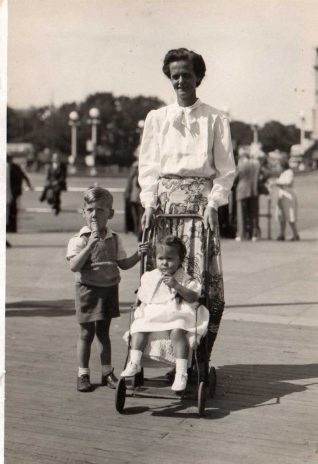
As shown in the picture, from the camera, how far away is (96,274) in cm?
468

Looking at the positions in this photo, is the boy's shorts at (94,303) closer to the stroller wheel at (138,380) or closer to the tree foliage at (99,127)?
the stroller wheel at (138,380)

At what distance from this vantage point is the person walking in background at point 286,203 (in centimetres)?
1406

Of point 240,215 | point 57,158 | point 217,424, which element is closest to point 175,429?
point 217,424

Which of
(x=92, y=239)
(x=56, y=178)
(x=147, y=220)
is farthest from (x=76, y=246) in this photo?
(x=56, y=178)

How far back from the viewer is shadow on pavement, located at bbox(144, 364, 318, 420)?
428cm

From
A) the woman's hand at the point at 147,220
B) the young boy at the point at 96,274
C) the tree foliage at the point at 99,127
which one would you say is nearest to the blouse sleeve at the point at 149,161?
the woman's hand at the point at 147,220

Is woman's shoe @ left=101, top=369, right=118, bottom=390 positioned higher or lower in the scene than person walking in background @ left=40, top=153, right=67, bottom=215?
lower

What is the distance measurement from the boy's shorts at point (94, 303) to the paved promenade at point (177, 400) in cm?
43

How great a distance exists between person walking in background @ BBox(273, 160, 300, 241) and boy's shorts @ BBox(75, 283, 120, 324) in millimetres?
9612

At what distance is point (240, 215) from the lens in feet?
46.7

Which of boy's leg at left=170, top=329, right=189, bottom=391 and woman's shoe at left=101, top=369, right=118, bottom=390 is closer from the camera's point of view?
boy's leg at left=170, top=329, right=189, bottom=391

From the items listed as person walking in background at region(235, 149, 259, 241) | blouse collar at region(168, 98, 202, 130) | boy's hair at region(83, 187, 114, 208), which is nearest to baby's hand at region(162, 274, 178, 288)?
boy's hair at region(83, 187, 114, 208)

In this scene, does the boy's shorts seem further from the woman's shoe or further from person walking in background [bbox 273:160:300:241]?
person walking in background [bbox 273:160:300:241]

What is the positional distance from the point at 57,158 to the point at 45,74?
44.4 ft
